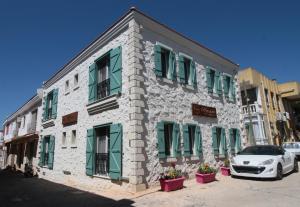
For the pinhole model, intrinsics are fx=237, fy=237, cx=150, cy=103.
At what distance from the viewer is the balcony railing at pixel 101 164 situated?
10188 millimetres

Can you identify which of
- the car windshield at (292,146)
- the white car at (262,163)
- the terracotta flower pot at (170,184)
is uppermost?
the car windshield at (292,146)

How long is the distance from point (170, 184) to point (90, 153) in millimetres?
4283

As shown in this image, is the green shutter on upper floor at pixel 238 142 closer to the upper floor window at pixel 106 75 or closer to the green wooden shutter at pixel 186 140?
the green wooden shutter at pixel 186 140

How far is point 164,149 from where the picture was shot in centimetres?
958

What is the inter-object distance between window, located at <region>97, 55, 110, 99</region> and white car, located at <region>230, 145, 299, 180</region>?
21.4ft

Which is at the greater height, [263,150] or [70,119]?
[70,119]

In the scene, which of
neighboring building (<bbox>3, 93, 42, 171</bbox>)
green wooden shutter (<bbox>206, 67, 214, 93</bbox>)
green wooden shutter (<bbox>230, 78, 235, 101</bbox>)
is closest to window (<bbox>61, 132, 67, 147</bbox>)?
neighboring building (<bbox>3, 93, 42, 171</bbox>)

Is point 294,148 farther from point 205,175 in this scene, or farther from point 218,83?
point 205,175

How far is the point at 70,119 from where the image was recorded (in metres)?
13.3

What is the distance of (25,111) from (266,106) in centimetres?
2340

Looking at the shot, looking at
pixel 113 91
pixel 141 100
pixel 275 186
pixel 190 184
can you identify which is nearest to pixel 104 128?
pixel 113 91

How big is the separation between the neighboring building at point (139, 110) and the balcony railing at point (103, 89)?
0.16 ft

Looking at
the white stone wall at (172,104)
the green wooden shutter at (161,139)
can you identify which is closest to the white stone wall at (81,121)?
the white stone wall at (172,104)

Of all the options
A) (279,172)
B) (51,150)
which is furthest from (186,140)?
(51,150)
